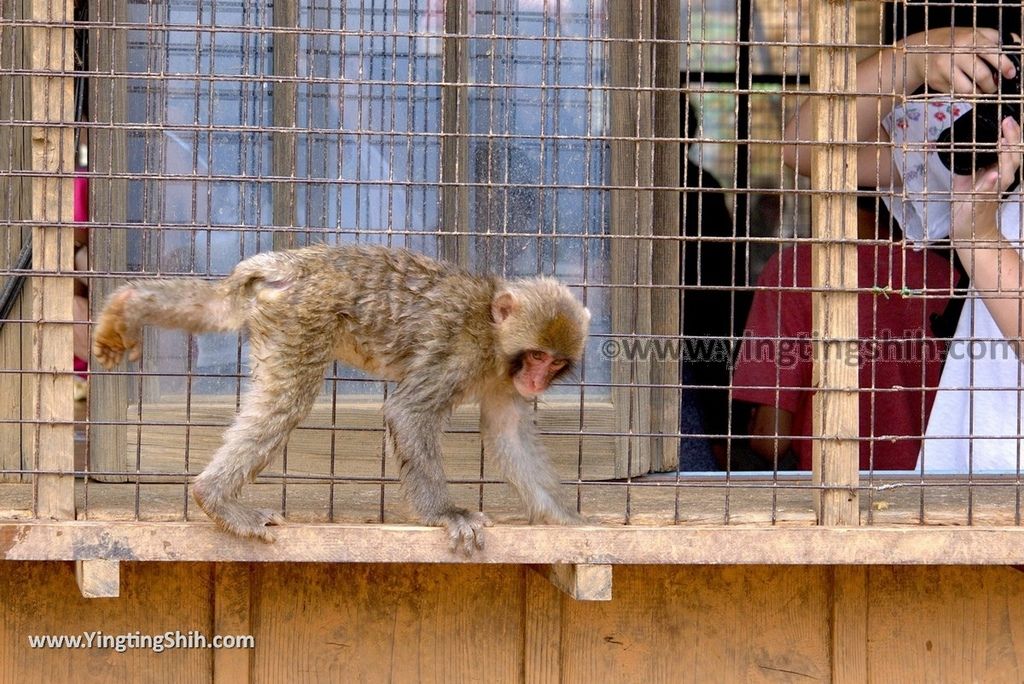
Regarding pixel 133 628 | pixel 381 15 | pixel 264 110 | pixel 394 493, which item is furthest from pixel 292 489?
pixel 381 15

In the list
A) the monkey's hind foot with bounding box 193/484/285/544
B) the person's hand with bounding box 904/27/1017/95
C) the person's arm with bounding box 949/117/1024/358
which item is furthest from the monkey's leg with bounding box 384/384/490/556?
the person's arm with bounding box 949/117/1024/358

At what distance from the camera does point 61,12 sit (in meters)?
3.37

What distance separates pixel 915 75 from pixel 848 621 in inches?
85.6

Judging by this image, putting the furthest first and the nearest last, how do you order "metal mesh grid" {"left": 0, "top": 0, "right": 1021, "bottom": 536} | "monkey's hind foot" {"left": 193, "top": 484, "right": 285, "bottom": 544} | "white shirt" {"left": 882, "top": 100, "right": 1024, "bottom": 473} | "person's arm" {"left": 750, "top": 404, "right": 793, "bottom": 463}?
"person's arm" {"left": 750, "top": 404, "right": 793, "bottom": 463} < "white shirt" {"left": 882, "top": 100, "right": 1024, "bottom": 473} < "metal mesh grid" {"left": 0, "top": 0, "right": 1021, "bottom": 536} < "monkey's hind foot" {"left": 193, "top": 484, "right": 285, "bottom": 544}

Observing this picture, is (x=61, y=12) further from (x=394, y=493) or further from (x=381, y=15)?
(x=394, y=493)

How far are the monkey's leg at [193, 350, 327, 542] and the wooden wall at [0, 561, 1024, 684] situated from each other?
57 cm

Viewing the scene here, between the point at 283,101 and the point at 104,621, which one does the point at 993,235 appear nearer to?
the point at 283,101

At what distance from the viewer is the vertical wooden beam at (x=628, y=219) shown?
4.26 m

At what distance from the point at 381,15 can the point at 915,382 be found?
2.72 meters

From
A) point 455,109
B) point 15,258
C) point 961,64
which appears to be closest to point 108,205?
point 15,258

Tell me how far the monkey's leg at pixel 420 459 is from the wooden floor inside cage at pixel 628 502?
0.13 meters

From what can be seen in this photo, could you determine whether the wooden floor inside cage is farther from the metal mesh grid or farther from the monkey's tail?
the monkey's tail

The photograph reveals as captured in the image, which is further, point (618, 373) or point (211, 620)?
point (618, 373)

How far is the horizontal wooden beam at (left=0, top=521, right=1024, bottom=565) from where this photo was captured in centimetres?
331
